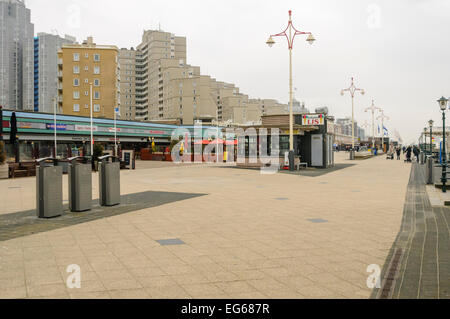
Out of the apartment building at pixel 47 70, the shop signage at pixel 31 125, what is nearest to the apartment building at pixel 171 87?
the apartment building at pixel 47 70

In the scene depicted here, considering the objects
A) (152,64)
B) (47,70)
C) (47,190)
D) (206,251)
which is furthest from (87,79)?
(47,70)

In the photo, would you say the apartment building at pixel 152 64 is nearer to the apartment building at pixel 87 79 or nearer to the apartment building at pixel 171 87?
the apartment building at pixel 171 87

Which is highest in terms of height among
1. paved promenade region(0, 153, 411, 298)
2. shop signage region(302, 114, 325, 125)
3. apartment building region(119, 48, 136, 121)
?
apartment building region(119, 48, 136, 121)

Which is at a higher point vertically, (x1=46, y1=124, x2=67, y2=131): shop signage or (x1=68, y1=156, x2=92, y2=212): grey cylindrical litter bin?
(x1=46, y1=124, x2=67, y2=131): shop signage

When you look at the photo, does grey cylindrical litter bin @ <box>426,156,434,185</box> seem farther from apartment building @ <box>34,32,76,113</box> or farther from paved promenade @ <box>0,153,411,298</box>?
apartment building @ <box>34,32,76,113</box>

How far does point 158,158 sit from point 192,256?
3911 centimetres

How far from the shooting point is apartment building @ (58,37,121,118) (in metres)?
67.7

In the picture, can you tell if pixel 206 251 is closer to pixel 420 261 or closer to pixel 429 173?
pixel 420 261

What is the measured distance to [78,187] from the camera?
30.9 feet

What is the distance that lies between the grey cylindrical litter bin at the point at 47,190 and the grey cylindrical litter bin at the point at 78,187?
0.55 m

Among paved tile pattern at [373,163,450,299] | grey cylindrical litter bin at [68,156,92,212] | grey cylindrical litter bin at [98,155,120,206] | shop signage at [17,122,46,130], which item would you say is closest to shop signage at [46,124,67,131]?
shop signage at [17,122,46,130]

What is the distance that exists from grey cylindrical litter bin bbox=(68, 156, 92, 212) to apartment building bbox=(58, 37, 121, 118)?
59.7 metres

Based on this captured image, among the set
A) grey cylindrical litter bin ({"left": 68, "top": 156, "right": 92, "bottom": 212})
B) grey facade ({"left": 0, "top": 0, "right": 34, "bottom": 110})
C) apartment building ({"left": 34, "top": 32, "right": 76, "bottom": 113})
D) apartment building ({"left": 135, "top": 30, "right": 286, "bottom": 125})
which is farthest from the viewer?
grey facade ({"left": 0, "top": 0, "right": 34, "bottom": 110})
